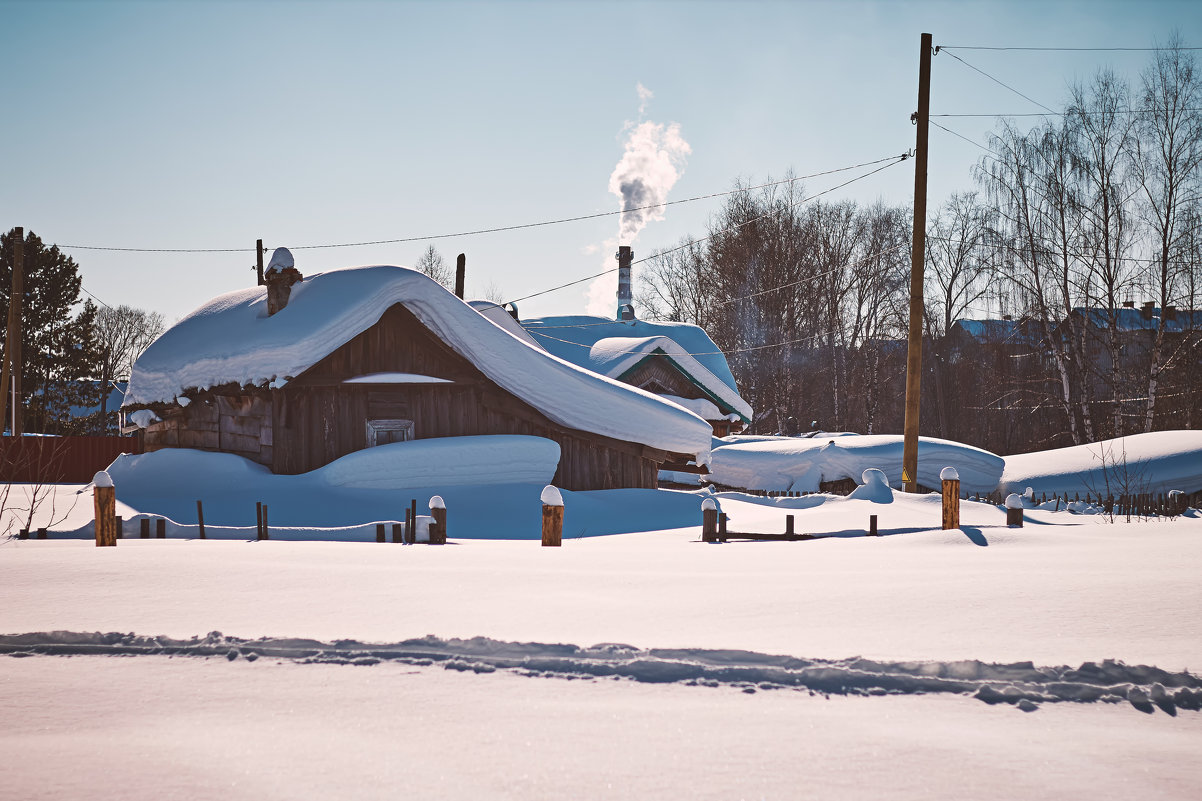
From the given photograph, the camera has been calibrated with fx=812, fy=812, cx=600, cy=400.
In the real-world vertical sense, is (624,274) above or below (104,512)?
above

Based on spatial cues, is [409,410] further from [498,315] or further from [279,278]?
[498,315]

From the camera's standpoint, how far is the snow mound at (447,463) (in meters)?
14.8

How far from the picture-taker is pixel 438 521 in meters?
9.91

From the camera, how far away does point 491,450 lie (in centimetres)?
1570

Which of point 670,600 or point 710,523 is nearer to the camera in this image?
point 670,600

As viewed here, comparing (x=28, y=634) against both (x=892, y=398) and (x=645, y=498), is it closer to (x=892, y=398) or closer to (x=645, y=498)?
(x=645, y=498)

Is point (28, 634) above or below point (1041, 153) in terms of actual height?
below

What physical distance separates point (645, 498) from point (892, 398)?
36.5m

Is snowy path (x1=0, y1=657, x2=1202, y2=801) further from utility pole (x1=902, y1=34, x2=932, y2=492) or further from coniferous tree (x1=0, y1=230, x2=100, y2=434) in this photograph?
coniferous tree (x1=0, y1=230, x2=100, y2=434)

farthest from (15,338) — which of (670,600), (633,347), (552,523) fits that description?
(670,600)

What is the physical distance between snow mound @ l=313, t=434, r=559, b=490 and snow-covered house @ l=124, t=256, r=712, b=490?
108 centimetres

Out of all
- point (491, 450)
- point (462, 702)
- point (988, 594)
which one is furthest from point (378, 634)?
point (491, 450)

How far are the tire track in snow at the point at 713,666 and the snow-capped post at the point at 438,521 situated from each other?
19.8ft

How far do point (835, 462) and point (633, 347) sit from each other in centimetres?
812
